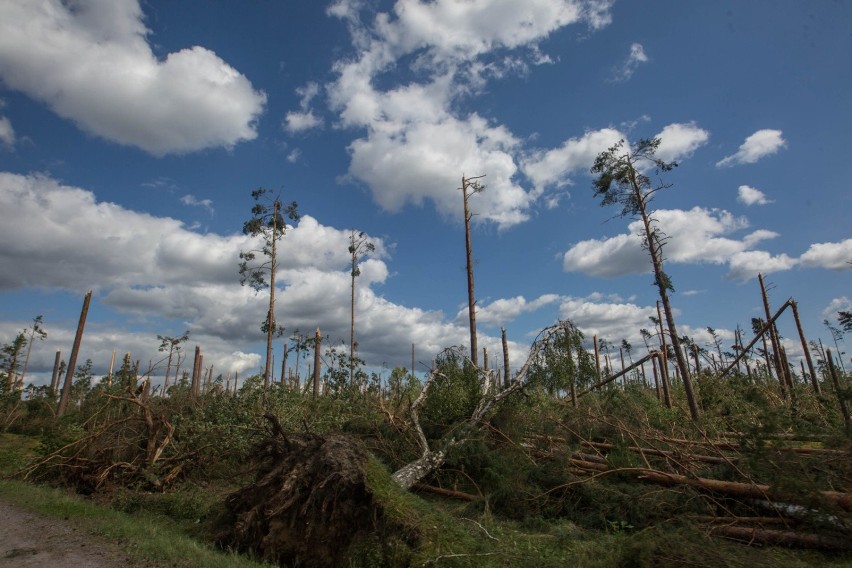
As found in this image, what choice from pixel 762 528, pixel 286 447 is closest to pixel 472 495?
pixel 286 447

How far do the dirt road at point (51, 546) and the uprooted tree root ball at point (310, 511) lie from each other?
1.48 m

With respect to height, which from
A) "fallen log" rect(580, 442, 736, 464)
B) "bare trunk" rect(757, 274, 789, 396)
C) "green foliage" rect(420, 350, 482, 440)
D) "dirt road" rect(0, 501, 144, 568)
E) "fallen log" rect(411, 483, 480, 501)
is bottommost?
"dirt road" rect(0, 501, 144, 568)

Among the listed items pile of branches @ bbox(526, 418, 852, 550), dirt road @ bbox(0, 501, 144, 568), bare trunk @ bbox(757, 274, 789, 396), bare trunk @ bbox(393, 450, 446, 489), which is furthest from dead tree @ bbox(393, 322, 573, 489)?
bare trunk @ bbox(757, 274, 789, 396)

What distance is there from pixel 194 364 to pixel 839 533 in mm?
→ 40165

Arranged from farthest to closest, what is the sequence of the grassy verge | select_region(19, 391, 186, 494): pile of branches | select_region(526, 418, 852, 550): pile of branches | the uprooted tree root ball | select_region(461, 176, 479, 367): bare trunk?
select_region(461, 176, 479, 367): bare trunk < select_region(19, 391, 186, 494): pile of branches < the uprooted tree root ball < select_region(526, 418, 852, 550): pile of branches < the grassy verge

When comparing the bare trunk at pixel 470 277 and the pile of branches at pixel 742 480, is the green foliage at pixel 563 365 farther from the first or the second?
the bare trunk at pixel 470 277

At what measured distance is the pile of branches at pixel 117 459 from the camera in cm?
1019

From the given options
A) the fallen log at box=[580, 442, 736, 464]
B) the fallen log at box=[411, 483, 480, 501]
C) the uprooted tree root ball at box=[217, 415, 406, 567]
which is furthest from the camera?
the fallen log at box=[411, 483, 480, 501]

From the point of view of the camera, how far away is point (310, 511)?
611 centimetres

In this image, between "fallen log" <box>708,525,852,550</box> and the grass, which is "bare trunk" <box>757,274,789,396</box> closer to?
"fallen log" <box>708,525,852,550</box>

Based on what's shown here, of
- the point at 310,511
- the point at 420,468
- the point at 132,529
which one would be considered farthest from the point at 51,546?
the point at 420,468

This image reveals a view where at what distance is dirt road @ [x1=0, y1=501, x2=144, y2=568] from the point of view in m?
5.31

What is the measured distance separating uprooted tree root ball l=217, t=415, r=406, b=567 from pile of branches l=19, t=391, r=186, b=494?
4745 millimetres

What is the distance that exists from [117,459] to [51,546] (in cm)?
511
